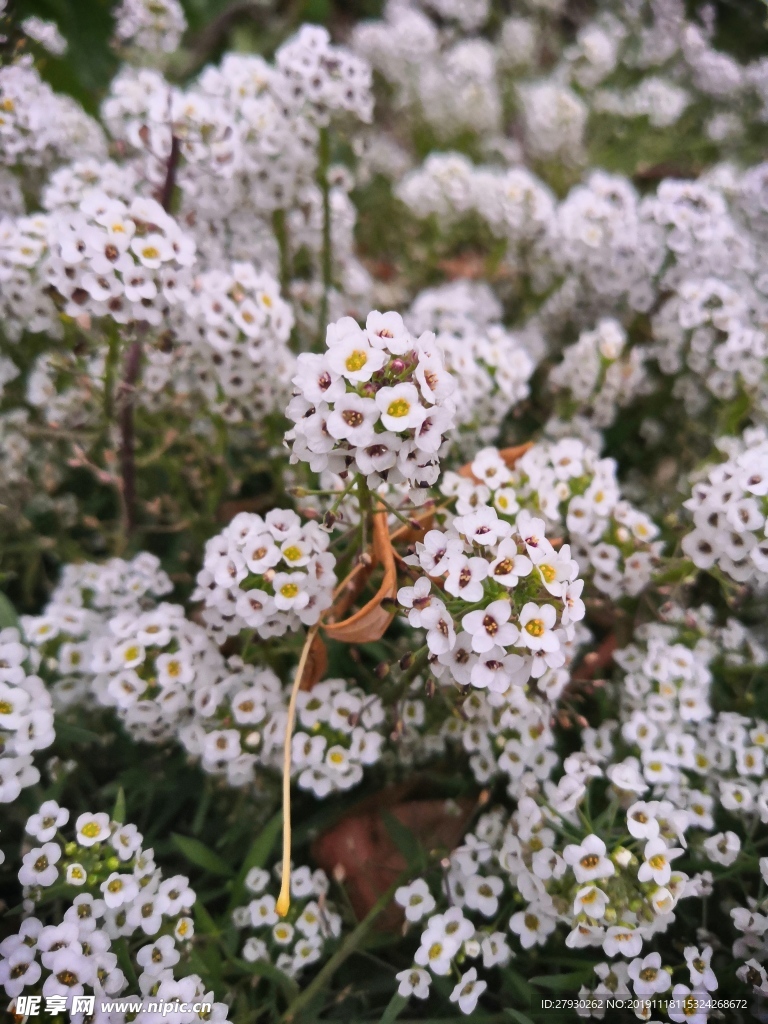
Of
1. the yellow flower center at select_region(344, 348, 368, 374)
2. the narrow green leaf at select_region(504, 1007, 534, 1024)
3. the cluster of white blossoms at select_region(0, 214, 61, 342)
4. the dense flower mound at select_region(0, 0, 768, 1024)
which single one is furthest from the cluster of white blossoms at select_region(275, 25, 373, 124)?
the narrow green leaf at select_region(504, 1007, 534, 1024)

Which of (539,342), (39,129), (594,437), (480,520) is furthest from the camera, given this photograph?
(539,342)

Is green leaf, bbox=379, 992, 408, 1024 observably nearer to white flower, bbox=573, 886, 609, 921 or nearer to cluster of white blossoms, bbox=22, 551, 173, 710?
white flower, bbox=573, 886, 609, 921

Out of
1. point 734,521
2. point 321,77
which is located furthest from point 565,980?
point 321,77

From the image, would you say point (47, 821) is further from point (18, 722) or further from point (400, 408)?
point (400, 408)

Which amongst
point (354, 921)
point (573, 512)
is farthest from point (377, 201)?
point (354, 921)

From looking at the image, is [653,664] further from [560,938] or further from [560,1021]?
[560,1021]
